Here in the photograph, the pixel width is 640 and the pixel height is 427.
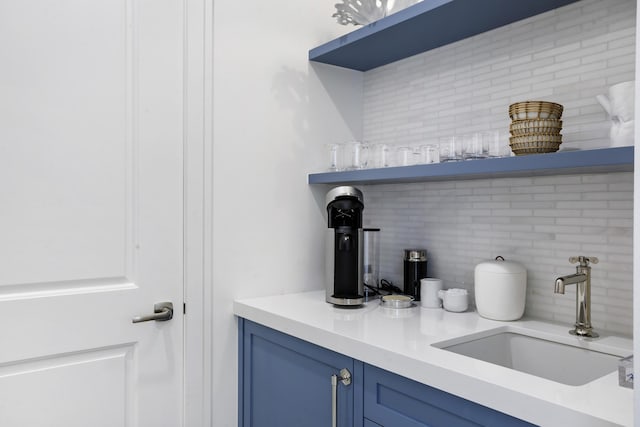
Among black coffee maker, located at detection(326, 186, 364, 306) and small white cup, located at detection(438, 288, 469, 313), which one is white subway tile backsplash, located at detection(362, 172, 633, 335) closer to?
small white cup, located at detection(438, 288, 469, 313)

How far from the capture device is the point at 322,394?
144 centimetres

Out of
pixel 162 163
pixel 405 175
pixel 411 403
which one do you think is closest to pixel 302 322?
pixel 411 403

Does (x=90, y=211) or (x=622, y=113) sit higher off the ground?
(x=622, y=113)

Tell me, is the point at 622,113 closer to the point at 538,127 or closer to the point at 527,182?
the point at 538,127

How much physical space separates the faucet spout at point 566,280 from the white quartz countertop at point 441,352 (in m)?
0.17

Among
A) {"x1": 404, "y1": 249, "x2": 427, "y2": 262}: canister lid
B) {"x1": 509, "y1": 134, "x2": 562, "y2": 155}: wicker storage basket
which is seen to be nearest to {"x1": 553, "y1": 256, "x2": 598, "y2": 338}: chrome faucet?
{"x1": 509, "y1": 134, "x2": 562, "y2": 155}: wicker storage basket

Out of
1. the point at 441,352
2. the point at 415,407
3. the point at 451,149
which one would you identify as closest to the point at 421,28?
the point at 451,149

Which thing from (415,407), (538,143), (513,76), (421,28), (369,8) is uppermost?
(369,8)

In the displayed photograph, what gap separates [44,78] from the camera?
1458 mm

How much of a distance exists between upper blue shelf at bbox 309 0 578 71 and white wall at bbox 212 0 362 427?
0.15 metres

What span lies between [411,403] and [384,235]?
1011mm

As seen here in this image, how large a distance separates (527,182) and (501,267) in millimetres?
298

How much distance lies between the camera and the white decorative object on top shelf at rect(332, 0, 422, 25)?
72.3 inches

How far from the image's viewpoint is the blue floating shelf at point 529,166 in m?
1.12
